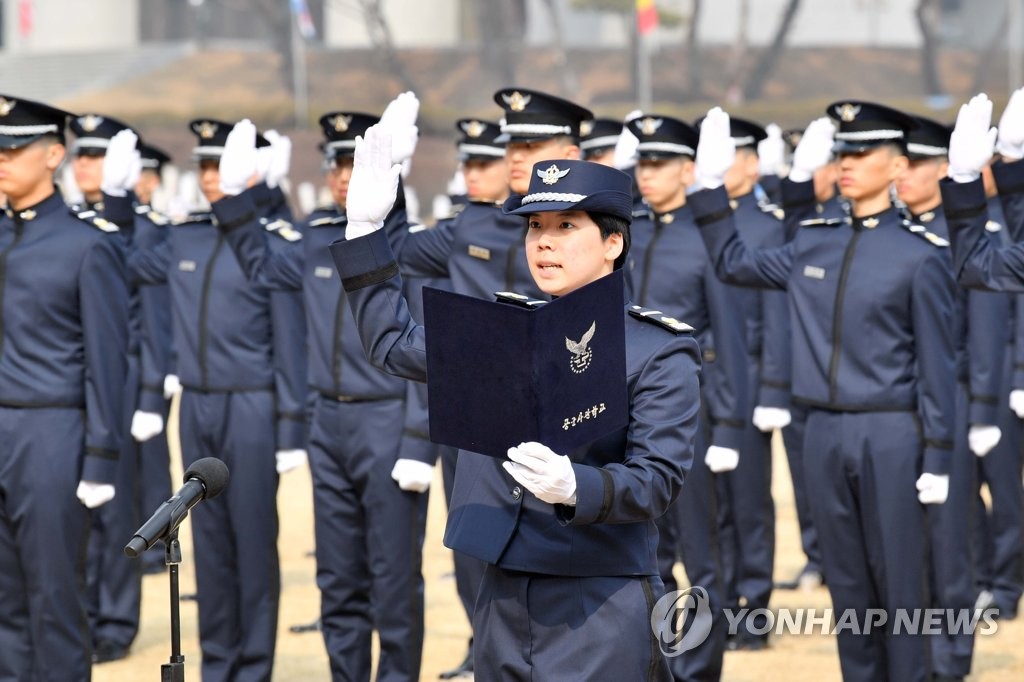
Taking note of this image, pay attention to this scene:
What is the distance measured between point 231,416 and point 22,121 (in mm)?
1613

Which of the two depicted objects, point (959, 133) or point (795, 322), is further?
point (795, 322)

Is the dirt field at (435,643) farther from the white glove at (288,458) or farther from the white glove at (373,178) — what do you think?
the white glove at (373,178)

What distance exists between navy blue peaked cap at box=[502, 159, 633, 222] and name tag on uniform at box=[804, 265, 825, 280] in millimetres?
2264

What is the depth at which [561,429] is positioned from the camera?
3045 millimetres

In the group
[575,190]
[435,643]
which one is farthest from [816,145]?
[575,190]

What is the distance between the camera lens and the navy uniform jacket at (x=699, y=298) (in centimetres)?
663

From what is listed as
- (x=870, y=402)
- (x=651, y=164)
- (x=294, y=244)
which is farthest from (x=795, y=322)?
(x=294, y=244)

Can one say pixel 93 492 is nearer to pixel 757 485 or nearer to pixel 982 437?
pixel 757 485

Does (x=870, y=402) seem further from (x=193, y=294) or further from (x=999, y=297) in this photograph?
(x=193, y=294)

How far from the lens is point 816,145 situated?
679 centimetres

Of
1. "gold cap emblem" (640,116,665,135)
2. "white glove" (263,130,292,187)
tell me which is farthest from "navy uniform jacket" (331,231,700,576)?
"white glove" (263,130,292,187)

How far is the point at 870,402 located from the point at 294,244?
8.33 feet

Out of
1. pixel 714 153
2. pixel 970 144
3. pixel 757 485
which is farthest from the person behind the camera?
pixel 757 485

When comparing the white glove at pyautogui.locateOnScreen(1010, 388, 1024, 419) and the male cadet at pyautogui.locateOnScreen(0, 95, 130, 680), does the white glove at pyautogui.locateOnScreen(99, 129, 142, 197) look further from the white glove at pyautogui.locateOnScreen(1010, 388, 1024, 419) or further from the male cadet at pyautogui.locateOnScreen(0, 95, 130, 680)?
the white glove at pyautogui.locateOnScreen(1010, 388, 1024, 419)
